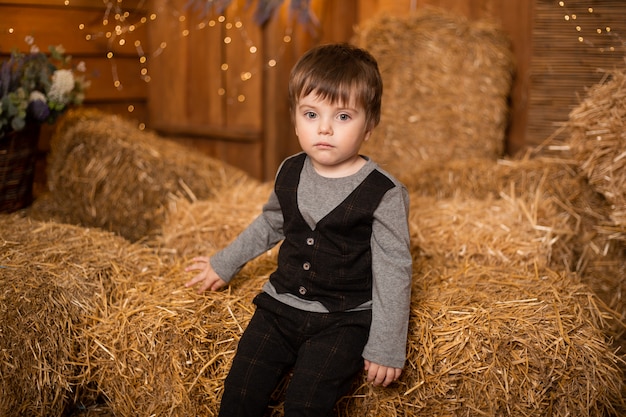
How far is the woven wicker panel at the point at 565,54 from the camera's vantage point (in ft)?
9.95

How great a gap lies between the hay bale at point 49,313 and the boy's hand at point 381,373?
0.96 m

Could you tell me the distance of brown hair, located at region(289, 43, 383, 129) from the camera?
6.00 feet

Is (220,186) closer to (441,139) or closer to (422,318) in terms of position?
(441,139)

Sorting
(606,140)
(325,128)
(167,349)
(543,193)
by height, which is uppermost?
(325,128)

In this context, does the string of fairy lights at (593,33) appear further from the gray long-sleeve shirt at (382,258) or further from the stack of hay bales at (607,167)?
the gray long-sleeve shirt at (382,258)

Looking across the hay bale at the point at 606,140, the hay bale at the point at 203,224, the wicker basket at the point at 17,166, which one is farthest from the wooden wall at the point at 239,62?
the hay bale at the point at 203,224

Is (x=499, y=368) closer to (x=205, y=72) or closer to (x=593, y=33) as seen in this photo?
(x=593, y=33)

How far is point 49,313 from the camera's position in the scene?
2088mm

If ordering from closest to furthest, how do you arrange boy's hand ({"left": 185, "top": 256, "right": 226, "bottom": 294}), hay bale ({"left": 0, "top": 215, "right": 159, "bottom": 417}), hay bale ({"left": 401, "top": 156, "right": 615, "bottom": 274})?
1. hay bale ({"left": 0, "top": 215, "right": 159, "bottom": 417})
2. boy's hand ({"left": 185, "top": 256, "right": 226, "bottom": 294})
3. hay bale ({"left": 401, "top": 156, "right": 615, "bottom": 274})

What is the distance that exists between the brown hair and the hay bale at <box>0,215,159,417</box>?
986 mm

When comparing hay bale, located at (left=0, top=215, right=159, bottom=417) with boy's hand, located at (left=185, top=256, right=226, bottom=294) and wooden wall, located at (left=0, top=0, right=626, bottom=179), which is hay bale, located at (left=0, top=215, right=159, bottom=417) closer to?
boy's hand, located at (left=185, top=256, right=226, bottom=294)

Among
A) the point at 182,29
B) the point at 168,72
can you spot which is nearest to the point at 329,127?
the point at 182,29

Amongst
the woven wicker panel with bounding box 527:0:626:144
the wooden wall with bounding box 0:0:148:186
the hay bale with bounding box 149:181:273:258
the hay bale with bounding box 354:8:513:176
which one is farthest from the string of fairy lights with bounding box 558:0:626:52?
the wooden wall with bounding box 0:0:148:186

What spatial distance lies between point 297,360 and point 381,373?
252 mm
